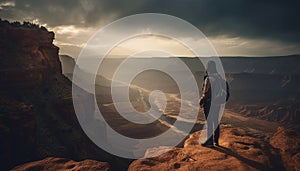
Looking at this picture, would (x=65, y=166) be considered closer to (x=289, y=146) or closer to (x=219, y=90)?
(x=219, y=90)

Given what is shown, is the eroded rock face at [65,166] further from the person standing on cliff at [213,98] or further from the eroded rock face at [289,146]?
the eroded rock face at [289,146]

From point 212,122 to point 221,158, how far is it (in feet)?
5.34

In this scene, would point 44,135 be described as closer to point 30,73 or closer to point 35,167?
point 30,73

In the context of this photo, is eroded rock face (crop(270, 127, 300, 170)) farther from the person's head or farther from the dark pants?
the person's head

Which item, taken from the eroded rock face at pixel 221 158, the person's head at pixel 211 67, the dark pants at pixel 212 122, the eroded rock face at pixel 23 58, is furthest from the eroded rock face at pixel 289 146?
the eroded rock face at pixel 23 58

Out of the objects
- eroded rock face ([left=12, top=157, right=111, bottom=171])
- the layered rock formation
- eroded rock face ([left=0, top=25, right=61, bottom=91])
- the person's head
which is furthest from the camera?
eroded rock face ([left=0, top=25, right=61, bottom=91])

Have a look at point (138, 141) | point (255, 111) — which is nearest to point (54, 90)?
point (138, 141)


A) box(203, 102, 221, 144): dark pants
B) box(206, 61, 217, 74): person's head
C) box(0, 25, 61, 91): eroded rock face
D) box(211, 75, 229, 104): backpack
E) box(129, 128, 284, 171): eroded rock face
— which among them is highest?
box(0, 25, 61, 91): eroded rock face

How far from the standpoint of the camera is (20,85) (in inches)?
584

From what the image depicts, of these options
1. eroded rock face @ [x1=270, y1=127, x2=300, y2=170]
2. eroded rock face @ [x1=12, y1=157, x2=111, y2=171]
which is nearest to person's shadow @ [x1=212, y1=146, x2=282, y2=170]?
eroded rock face @ [x1=270, y1=127, x2=300, y2=170]

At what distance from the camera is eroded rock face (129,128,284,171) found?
16.6 ft

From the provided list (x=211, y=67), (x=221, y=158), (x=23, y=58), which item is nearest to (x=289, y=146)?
(x=221, y=158)

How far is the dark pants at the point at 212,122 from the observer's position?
674cm

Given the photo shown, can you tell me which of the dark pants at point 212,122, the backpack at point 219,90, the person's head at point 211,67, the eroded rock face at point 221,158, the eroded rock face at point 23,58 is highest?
the eroded rock face at point 23,58
